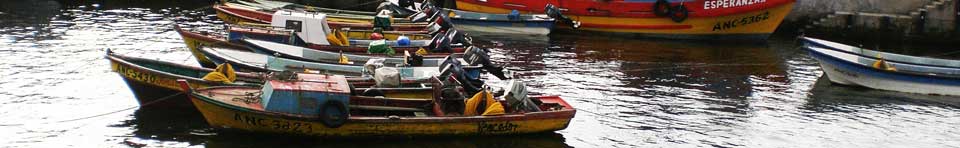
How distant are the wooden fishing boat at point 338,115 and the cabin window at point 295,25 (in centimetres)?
950

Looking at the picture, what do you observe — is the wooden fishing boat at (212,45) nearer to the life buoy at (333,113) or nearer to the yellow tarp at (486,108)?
the yellow tarp at (486,108)

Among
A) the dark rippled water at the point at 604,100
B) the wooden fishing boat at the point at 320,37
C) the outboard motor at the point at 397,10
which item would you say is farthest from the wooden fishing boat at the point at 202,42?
the outboard motor at the point at 397,10

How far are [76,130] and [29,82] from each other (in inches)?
230

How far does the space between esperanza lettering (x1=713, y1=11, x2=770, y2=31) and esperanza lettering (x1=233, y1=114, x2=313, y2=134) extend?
23062 millimetres

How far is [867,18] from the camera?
39.5m

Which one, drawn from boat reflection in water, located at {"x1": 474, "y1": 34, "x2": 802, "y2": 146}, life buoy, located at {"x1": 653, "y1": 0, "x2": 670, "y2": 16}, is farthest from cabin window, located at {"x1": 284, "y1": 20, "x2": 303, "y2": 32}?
life buoy, located at {"x1": 653, "y1": 0, "x2": 670, "y2": 16}

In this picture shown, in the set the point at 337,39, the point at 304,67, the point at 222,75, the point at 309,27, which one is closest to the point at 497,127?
the point at 222,75

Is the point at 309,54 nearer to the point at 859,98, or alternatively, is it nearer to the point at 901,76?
the point at 859,98

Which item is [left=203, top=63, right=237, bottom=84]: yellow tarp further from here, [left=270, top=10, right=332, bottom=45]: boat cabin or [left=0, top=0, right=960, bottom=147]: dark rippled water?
[left=270, top=10, right=332, bottom=45]: boat cabin

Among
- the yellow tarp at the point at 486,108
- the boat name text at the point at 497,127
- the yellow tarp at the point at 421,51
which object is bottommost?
the boat name text at the point at 497,127

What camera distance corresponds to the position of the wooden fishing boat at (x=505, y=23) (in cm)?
3925

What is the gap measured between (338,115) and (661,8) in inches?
892

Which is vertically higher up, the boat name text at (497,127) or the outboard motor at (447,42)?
the outboard motor at (447,42)

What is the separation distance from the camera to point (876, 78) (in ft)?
88.8
